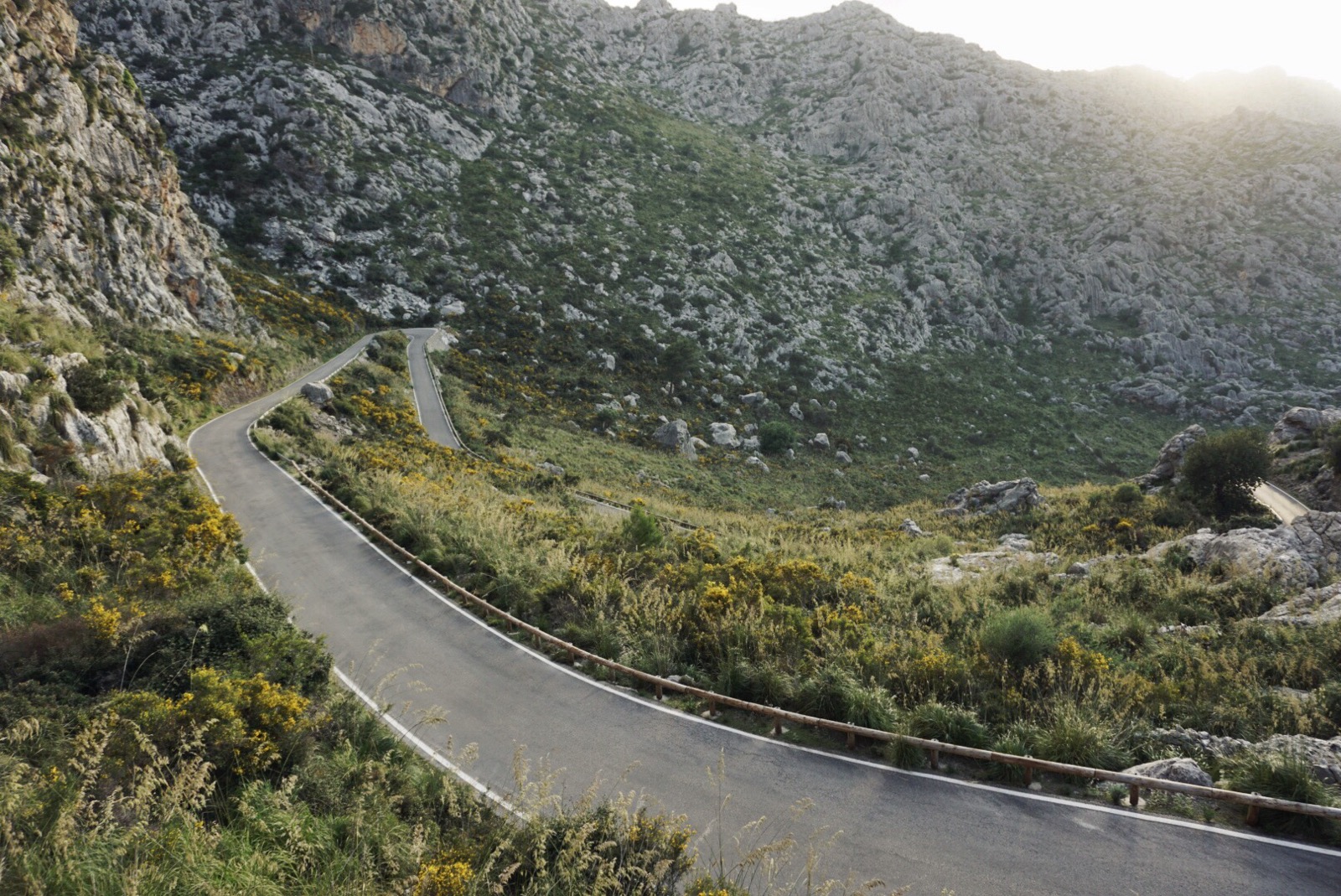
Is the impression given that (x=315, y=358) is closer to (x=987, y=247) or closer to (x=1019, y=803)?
(x=1019, y=803)

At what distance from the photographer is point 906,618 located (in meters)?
11.9

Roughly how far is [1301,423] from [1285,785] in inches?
1410

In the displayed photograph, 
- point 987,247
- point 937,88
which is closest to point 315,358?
point 987,247

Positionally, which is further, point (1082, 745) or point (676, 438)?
point (676, 438)

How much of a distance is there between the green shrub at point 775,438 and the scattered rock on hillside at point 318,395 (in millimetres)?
29898

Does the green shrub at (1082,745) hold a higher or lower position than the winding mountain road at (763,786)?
higher

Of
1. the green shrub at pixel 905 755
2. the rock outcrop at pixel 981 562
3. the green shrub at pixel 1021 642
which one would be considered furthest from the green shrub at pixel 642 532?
the green shrub at pixel 905 755

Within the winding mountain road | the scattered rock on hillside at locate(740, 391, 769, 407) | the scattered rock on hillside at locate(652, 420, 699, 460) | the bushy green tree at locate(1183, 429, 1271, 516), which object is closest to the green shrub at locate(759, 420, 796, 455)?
the scattered rock on hillside at locate(740, 391, 769, 407)

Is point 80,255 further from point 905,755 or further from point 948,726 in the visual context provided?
point 948,726

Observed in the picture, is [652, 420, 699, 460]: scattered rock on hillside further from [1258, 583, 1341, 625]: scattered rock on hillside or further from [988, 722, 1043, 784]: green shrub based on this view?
[988, 722, 1043, 784]: green shrub

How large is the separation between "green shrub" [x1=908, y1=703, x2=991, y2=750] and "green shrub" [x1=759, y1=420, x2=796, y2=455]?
39.6 m

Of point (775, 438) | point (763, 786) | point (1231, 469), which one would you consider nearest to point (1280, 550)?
point (1231, 469)

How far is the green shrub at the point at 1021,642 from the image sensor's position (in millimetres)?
9055

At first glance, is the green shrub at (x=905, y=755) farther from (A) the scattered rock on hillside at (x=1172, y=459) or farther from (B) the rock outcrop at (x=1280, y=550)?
(A) the scattered rock on hillside at (x=1172, y=459)
